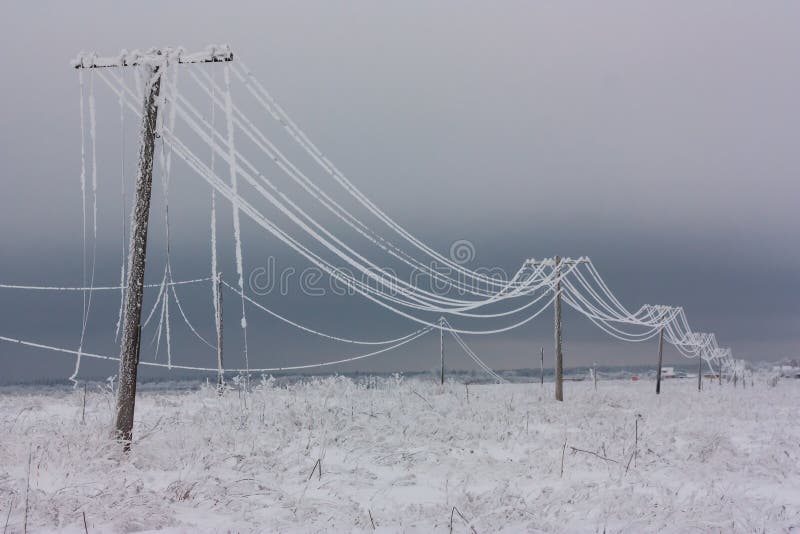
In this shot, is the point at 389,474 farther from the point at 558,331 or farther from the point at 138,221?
the point at 558,331

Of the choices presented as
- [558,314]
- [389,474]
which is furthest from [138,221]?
[558,314]

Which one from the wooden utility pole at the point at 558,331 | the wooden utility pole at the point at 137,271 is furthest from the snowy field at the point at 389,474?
the wooden utility pole at the point at 558,331

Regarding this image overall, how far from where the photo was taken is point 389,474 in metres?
10.2

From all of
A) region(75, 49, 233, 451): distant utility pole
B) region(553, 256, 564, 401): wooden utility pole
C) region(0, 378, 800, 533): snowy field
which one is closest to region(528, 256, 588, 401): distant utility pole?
region(553, 256, 564, 401): wooden utility pole

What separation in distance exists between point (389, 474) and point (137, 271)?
5.91 m

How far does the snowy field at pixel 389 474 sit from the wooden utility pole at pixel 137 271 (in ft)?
1.98

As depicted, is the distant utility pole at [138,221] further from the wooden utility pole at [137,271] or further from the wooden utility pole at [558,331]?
the wooden utility pole at [558,331]

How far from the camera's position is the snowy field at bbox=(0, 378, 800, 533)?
7.08 m

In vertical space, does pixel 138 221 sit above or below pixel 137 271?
above

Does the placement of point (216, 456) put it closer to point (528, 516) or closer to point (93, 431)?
point (93, 431)

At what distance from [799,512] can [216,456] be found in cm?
928

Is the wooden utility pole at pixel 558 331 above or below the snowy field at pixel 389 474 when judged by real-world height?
above

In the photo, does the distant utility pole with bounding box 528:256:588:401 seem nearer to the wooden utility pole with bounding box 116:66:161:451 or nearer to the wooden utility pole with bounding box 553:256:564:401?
the wooden utility pole with bounding box 553:256:564:401

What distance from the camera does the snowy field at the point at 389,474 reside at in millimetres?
7082
